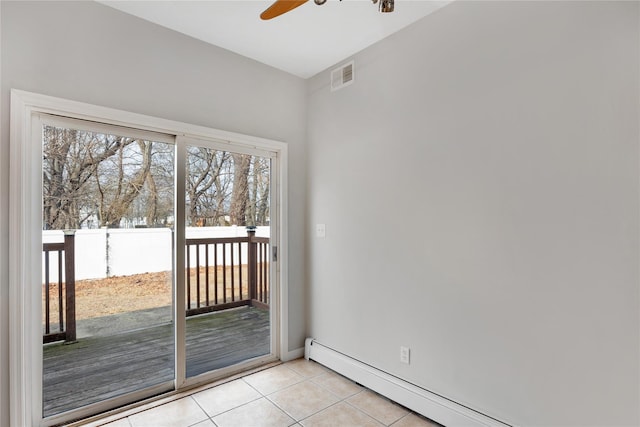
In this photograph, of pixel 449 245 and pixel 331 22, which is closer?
pixel 449 245

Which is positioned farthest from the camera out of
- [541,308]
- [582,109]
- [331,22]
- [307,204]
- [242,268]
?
[307,204]

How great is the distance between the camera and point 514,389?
1.80m

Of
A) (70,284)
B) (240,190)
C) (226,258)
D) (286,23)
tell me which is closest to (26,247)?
(70,284)

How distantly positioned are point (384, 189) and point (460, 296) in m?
0.94

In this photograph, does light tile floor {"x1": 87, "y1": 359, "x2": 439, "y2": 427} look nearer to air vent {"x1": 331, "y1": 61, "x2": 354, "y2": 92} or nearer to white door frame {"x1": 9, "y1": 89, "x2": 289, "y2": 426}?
white door frame {"x1": 9, "y1": 89, "x2": 289, "y2": 426}

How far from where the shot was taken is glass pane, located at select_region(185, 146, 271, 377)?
262 cm

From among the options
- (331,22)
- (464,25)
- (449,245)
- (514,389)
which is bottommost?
(514,389)

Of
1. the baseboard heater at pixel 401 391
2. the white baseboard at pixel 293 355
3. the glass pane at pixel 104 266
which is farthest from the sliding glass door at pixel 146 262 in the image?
the baseboard heater at pixel 401 391

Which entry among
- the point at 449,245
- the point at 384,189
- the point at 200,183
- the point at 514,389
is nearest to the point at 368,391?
the point at 514,389

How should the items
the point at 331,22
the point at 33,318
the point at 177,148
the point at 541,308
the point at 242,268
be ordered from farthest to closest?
the point at 242,268 → the point at 177,148 → the point at 331,22 → the point at 33,318 → the point at 541,308

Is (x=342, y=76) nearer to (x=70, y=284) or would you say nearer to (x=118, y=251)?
(x=118, y=251)

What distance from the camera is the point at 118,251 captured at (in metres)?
2.27

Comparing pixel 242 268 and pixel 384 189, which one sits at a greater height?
pixel 384 189

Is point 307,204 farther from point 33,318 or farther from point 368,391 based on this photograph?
point 33,318
